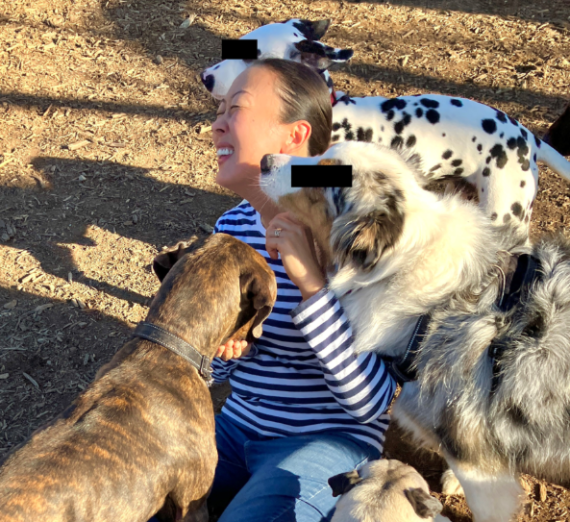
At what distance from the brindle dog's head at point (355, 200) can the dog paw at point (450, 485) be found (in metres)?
1.58

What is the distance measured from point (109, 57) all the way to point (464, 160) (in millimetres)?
4525

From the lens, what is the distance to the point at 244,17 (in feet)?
23.1

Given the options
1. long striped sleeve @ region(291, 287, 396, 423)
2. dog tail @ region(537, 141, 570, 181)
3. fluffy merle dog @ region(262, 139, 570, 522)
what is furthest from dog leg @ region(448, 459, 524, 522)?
dog tail @ region(537, 141, 570, 181)

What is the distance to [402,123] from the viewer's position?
13.8ft

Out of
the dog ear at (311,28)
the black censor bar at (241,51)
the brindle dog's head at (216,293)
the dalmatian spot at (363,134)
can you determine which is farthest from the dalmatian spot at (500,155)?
the brindle dog's head at (216,293)

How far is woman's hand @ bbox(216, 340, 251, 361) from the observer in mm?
2602

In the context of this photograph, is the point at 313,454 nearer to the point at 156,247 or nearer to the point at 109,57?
the point at 156,247

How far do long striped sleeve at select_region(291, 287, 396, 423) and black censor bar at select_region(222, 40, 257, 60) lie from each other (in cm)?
261

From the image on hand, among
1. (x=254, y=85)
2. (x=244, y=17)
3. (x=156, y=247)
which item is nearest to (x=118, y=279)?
(x=156, y=247)

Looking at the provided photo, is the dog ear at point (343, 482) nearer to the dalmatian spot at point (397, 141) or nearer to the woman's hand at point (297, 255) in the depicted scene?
the woman's hand at point (297, 255)

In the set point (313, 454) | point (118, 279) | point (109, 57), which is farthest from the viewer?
point (109, 57)

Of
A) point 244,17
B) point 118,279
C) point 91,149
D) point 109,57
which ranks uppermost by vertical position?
point 244,17

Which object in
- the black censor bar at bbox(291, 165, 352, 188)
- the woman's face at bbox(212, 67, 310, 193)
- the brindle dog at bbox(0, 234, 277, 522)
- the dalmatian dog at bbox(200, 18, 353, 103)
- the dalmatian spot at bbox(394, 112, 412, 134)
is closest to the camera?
the brindle dog at bbox(0, 234, 277, 522)

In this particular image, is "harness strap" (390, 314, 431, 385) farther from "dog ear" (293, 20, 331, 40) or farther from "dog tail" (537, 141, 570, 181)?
"dog ear" (293, 20, 331, 40)
